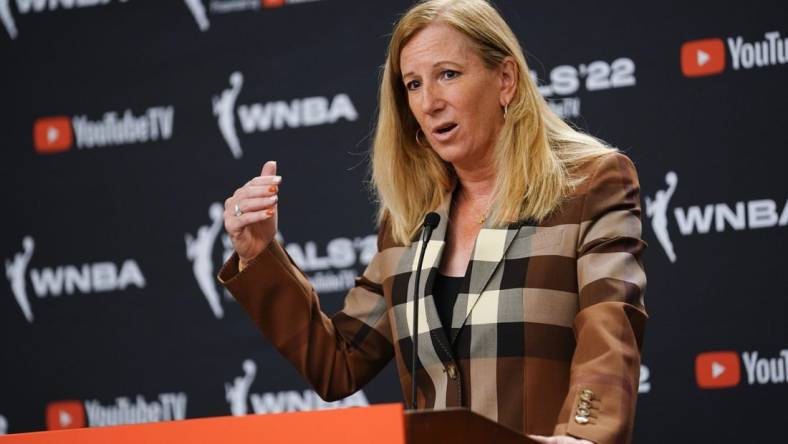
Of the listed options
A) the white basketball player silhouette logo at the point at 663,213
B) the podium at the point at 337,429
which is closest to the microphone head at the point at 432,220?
the podium at the point at 337,429

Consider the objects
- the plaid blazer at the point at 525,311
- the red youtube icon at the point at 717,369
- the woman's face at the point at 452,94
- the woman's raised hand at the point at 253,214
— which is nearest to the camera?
the plaid blazer at the point at 525,311

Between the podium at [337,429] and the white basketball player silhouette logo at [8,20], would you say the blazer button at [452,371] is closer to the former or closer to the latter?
the podium at [337,429]

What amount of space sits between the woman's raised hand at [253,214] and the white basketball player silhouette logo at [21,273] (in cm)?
192

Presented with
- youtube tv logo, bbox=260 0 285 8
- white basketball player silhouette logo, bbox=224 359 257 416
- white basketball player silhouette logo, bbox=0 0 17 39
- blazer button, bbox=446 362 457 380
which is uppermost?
white basketball player silhouette logo, bbox=0 0 17 39

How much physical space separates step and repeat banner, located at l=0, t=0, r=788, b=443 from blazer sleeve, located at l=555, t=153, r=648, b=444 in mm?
1223

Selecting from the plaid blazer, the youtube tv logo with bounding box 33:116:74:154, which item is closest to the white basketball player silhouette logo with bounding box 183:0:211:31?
the youtube tv logo with bounding box 33:116:74:154

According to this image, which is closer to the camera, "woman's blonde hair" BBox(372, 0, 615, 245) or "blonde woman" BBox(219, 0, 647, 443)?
"blonde woman" BBox(219, 0, 647, 443)

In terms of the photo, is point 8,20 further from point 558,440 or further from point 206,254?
point 558,440

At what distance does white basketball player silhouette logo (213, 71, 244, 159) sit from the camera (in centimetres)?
361

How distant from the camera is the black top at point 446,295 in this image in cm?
203

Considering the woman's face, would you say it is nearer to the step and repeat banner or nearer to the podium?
the podium

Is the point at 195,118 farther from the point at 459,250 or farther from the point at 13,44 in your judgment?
the point at 459,250

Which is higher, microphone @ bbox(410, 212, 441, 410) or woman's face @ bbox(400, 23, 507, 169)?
woman's face @ bbox(400, 23, 507, 169)

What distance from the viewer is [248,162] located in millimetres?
3590
